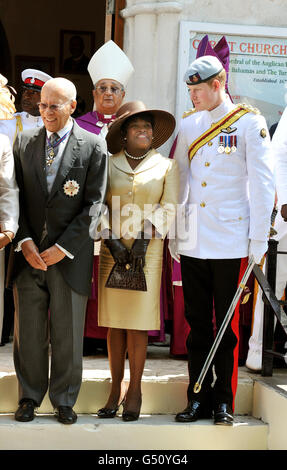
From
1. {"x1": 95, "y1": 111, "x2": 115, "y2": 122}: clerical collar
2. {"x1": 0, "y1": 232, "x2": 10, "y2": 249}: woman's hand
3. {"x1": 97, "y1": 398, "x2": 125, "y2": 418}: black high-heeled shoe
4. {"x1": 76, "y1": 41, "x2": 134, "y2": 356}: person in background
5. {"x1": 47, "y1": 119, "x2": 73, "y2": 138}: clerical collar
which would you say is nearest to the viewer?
{"x1": 0, "y1": 232, "x2": 10, "y2": 249}: woman's hand

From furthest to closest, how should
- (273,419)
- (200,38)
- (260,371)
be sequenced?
(200,38)
(260,371)
(273,419)

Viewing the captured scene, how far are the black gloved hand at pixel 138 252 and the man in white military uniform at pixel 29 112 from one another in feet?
6.24

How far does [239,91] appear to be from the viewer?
21.9 feet

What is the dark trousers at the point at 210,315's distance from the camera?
4.94 m

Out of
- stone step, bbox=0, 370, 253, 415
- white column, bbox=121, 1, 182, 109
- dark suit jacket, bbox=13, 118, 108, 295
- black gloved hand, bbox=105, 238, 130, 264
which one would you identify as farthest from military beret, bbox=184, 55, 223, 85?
stone step, bbox=0, 370, 253, 415

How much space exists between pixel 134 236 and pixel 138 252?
0.39 ft

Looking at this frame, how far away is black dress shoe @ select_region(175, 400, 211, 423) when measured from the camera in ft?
16.4

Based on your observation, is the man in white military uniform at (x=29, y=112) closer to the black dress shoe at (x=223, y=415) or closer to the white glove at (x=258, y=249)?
the white glove at (x=258, y=249)

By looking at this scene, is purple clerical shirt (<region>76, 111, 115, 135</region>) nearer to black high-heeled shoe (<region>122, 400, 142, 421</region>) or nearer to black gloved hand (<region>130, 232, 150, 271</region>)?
black gloved hand (<region>130, 232, 150, 271</region>)

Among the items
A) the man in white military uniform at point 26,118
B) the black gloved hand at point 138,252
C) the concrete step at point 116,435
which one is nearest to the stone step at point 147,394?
the concrete step at point 116,435

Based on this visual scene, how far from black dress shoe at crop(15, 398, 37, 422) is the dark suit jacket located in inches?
27.0

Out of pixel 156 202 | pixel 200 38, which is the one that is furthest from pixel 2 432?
pixel 200 38

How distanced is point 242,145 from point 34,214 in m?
1.23

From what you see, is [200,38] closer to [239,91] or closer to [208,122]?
[239,91]
